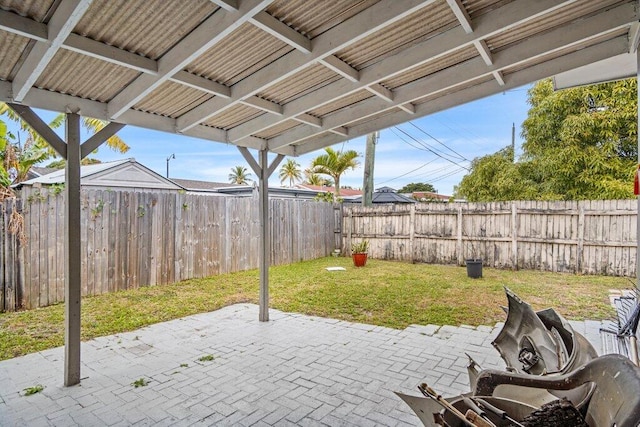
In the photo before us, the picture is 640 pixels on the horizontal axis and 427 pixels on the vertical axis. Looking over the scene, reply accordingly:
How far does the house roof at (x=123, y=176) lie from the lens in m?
11.2

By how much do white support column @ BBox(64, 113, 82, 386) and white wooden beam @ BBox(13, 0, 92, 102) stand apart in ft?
1.59

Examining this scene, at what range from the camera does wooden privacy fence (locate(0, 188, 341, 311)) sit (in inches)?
197

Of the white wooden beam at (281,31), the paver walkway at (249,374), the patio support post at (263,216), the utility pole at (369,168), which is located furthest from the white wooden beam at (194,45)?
→ the utility pole at (369,168)

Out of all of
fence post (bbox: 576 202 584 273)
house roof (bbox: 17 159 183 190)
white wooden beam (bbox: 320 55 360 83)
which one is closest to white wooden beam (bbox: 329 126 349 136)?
white wooden beam (bbox: 320 55 360 83)

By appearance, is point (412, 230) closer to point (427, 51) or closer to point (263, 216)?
point (263, 216)

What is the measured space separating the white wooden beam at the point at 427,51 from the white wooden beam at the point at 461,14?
78 millimetres

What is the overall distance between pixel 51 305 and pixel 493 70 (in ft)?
20.8

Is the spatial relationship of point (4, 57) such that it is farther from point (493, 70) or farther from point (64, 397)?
point (493, 70)

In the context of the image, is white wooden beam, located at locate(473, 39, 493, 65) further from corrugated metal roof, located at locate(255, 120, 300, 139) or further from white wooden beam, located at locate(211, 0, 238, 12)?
corrugated metal roof, located at locate(255, 120, 300, 139)

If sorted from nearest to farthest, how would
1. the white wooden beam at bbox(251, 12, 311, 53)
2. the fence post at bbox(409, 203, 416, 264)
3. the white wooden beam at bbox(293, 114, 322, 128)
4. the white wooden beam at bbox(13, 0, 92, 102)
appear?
the white wooden beam at bbox(13, 0, 92, 102) → the white wooden beam at bbox(251, 12, 311, 53) → the white wooden beam at bbox(293, 114, 322, 128) → the fence post at bbox(409, 203, 416, 264)

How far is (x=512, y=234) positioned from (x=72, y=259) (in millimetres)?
8466

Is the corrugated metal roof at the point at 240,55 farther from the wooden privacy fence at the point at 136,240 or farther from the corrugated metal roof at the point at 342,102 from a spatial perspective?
the wooden privacy fence at the point at 136,240

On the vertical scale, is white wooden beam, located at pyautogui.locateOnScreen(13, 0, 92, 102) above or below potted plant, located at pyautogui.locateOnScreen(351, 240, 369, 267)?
above

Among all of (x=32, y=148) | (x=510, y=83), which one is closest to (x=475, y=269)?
(x=510, y=83)
